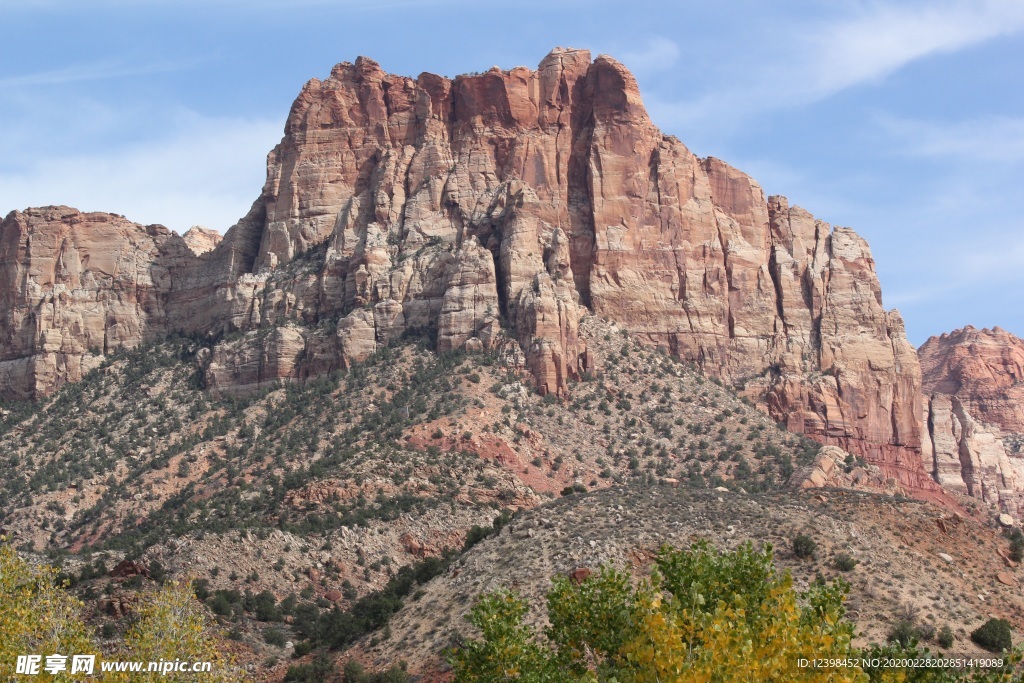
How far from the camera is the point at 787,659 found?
30.3 meters

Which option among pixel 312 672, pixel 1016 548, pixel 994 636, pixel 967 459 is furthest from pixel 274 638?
pixel 967 459

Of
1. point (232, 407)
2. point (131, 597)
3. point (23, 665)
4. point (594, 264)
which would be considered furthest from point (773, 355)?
point (23, 665)

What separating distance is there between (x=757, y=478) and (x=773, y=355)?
1050 inches

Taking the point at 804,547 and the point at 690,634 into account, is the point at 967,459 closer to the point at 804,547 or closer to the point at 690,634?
the point at 804,547

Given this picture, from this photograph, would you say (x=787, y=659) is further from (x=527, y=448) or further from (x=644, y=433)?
(x=644, y=433)

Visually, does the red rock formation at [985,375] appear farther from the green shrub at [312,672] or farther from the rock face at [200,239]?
the green shrub at [312,672]

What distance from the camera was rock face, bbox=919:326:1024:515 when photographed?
155 m

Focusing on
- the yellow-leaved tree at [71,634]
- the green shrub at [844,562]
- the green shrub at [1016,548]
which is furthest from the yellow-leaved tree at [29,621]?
the green shrub at [1016,548]

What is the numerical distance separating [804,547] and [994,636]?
31.2ft

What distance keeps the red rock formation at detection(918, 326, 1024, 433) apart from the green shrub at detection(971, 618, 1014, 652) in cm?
12909

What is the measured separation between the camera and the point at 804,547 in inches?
2457

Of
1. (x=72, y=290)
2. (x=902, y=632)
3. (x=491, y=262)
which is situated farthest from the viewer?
(x=72, y=290)

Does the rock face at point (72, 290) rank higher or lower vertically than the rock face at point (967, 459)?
higher

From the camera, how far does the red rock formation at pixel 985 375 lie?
184m
